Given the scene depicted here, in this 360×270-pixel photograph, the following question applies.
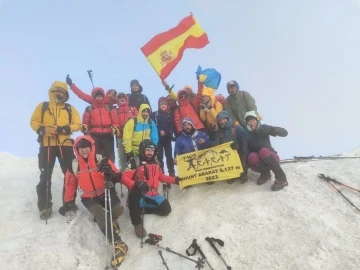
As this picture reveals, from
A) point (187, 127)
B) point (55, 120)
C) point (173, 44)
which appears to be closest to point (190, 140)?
point (187, 127)

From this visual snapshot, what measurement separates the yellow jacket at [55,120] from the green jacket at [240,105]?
193 inches

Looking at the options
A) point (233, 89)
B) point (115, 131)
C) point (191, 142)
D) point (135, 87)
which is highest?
point (135, 87)

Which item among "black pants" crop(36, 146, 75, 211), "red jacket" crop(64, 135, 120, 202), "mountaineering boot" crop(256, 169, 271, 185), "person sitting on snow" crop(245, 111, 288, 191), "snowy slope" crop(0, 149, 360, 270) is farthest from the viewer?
"mountaineering boot" crop(256, 169, 271, 185)

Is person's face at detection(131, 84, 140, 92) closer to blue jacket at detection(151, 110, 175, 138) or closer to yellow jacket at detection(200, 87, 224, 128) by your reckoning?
blue jacket at detection(151, 110, 175, 138)

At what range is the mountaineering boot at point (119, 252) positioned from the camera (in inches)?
270

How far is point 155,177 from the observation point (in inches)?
338

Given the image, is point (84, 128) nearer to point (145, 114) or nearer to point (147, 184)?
point (145, 114)

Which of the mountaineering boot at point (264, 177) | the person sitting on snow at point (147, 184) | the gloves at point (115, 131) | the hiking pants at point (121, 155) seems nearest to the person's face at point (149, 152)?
the person sitting on snow at point (147, 184)

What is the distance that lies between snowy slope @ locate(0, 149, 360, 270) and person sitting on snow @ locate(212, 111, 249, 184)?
58 cm

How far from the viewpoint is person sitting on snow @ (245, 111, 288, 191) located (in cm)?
843

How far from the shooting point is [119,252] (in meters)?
7.00

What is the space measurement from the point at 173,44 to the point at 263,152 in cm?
609

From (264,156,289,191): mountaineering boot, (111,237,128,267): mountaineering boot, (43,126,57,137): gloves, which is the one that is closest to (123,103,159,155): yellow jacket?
(43,126,57,137): gloves

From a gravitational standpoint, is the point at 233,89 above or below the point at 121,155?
above
